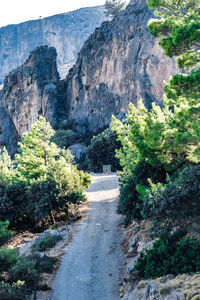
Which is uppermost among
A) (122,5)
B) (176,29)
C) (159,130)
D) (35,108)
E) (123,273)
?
(122,5)

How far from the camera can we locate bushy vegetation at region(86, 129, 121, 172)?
168ft

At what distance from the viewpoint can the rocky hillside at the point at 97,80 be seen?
61728 millimetres

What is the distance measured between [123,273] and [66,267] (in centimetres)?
300

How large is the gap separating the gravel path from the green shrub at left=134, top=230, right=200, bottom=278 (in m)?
2.08

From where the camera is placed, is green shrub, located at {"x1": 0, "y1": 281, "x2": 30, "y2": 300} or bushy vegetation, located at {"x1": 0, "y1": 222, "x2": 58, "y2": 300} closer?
green shrub, located at {"x1": 0, "y1": 281, "x2": 30, "y2": 300}

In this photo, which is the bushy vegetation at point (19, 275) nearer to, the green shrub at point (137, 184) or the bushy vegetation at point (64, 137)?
the green shrub at point (137, 184)

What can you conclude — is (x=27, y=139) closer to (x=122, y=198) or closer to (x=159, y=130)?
(x=122, y=198)

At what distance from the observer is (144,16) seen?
205 feet

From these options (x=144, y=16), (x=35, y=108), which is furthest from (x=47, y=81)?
(x=144, y=16)

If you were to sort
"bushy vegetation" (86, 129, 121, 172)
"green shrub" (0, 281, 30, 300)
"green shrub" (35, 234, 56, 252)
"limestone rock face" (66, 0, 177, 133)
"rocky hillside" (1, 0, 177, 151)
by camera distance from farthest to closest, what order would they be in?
"rocky hillside" (1, 0, 177, 151), "limestone rock face" (66, 0, 177, 133), "bushy vegetation" (86, 129, 121, 172), "green shrub" (35, 234, 56, 252), "green shrub" (0, 281, 30, 300)

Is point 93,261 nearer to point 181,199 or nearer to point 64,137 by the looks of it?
point 181,199

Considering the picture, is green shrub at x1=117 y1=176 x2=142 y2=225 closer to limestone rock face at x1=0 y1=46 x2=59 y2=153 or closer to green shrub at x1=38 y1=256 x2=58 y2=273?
green shrub at x1=38 y1=256 x2=58 y2=273

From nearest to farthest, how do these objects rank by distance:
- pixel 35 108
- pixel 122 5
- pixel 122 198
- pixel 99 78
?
pixel 122 198 → pixel 99 78 → pixel 35 108 → pixel 122 5

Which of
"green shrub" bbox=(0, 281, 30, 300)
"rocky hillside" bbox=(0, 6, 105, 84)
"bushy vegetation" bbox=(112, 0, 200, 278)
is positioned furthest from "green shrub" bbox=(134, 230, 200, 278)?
"rocky hillside" bbox=(0, 6, 105, 84)
